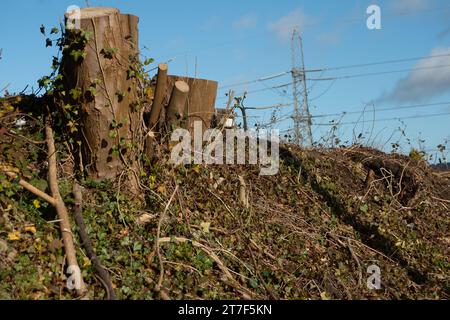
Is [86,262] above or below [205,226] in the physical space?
below

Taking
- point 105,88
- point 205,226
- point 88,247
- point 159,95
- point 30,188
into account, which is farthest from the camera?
point 159,95

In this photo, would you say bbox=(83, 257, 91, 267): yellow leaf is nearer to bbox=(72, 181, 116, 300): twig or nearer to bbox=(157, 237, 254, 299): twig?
bbox=(72, 181, 116, 300): twig

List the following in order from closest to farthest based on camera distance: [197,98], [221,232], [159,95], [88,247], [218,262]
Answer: [88,247] < [218,262] < [221,232] < [159,95] < [197,98]

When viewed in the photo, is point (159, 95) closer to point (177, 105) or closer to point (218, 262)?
point (177, 105)

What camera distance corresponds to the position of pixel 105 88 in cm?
748

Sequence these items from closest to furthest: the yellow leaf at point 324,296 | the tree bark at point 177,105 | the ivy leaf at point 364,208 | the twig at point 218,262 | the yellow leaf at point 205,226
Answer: the twig at point 218,262
the yellow leaf at point 324,296
the yellow leaf at point 205,226
the tree bark at point 177,105
the ivy leaf at point 364,208

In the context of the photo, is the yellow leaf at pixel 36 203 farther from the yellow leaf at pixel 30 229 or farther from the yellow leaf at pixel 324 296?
the yellow leaf at pixel 324 296

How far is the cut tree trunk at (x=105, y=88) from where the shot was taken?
7395 mm

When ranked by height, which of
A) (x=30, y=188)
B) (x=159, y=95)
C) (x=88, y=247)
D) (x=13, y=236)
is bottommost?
(x=88, y=247)

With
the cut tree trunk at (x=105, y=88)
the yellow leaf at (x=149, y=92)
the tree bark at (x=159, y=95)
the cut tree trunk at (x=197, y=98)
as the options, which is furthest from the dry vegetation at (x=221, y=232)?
the yellow leaf at (x=149, y=92)

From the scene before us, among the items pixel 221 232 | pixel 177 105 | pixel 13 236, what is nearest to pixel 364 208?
pixel 221 232

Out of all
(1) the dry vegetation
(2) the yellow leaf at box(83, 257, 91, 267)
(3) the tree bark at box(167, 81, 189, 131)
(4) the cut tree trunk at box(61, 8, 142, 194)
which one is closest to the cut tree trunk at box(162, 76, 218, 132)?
(3) the tree bark at box(167, 81, 189, 131)
